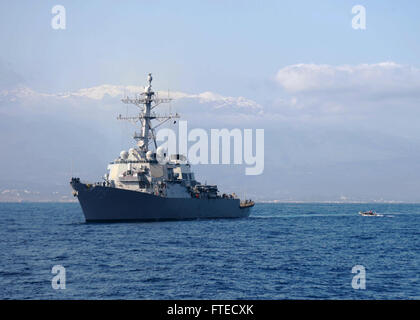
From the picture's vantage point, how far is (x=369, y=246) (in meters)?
41.2

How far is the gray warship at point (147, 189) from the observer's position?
2170 inches

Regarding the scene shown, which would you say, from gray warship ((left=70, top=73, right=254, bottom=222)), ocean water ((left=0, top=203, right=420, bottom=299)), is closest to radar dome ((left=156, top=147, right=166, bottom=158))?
gray warship ((left=70, top=73, right=254, bottom=222))

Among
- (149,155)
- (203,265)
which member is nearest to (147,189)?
(149,155)

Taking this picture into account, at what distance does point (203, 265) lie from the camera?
29.9m

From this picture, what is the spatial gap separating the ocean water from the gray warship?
665 centimetres

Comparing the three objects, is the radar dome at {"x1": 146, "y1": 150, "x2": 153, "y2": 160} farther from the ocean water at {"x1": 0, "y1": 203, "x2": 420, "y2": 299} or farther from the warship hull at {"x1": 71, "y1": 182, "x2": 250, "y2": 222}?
the ocean water at {"x1": 0, "y1": 203, "x2": 420, "y2": 299}

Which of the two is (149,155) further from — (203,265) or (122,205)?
(203,265)

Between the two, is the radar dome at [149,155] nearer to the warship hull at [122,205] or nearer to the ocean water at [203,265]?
the warship hull at [122,205]

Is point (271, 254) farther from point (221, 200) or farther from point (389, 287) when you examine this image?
point (221, 200)

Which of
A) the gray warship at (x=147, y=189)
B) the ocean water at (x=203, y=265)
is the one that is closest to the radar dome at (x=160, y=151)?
the gray warship at (x=147, y=189)

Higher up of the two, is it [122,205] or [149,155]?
[149,155]

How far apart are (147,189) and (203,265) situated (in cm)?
3164
